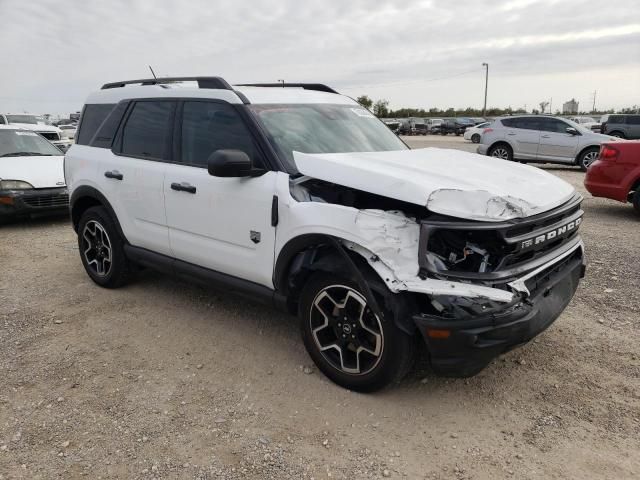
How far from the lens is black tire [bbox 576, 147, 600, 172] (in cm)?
1474

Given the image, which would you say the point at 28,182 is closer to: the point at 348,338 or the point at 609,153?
the point at 348,338

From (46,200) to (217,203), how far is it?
17.9ft

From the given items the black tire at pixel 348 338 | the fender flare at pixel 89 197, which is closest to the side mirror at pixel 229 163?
the black tire at pixel 348 338

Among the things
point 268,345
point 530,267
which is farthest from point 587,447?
point 268,345

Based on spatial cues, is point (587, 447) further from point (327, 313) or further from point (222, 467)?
point (222, 467)

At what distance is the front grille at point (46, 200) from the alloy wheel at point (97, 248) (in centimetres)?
299

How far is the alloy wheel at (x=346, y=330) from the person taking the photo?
305cm

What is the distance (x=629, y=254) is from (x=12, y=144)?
9.52 m

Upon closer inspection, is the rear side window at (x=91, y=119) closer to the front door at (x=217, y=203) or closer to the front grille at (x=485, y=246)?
the front door at (x=217, y=203)

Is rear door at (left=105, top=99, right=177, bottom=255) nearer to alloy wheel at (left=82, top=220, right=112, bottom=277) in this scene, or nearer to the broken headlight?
alloy wheel at (left=82, top=220, right=112, bottom=277)

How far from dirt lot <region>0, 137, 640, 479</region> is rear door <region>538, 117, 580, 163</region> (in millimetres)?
11544

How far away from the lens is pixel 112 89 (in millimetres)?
5016

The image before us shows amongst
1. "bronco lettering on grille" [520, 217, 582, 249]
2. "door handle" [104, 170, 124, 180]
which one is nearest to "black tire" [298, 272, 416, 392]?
"bronco lettering on grille" [520, 217, 582, 249]

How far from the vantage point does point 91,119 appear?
518 cm
